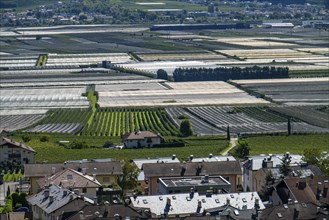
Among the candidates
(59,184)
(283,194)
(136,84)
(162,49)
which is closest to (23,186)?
(59,184)

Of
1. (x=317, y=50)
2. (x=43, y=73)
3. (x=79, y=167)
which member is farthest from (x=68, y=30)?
(x=79, y=167)

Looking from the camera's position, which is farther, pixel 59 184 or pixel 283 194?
pixel 59 184

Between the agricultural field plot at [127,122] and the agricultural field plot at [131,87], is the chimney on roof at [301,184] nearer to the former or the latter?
the agricultural field plot at [127,122]

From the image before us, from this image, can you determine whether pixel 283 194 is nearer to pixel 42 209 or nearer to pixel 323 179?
pixel 323 179

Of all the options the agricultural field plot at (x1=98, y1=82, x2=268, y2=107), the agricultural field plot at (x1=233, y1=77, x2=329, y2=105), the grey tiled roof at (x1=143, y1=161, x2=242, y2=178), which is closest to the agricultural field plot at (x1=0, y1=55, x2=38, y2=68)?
the agricultural field plot at (x1=98, y1=82, x2=268, y2=107)

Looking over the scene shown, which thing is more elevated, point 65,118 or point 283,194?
point 283,194

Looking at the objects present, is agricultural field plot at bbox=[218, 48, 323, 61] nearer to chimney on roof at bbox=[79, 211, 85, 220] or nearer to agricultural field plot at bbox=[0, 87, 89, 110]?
agricultural field plot at bbox=[0, 87, 89, 110]

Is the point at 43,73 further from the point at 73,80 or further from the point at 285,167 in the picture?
the point at 285,167

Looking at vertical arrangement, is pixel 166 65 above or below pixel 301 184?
below
